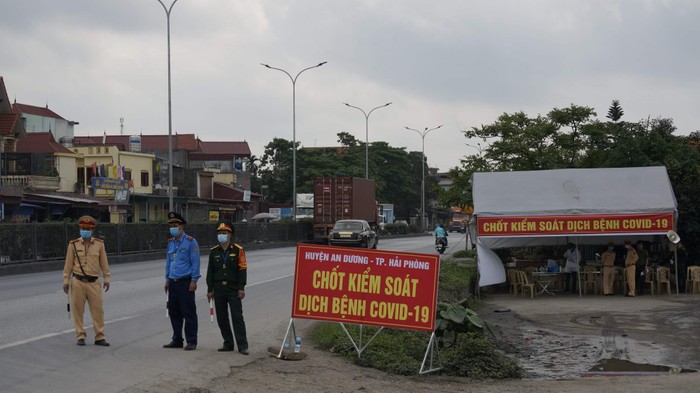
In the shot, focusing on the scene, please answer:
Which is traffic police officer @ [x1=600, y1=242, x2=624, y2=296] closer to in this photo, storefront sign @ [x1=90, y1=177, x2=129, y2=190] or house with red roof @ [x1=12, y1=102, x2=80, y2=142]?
storefront sign @ [x1=90, y1=177, x2=129, y2=190]

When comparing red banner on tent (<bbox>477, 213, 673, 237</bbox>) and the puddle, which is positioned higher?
red banner on tent (<bbox>477, 213, 673, 237</bbox>)

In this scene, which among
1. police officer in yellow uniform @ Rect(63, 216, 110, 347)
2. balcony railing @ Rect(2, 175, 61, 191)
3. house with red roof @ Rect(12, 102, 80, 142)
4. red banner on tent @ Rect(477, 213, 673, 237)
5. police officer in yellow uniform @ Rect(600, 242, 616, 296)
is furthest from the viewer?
house with red roof @ Rect(12, 102, 80, 142)

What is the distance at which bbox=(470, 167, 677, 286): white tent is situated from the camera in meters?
21.7

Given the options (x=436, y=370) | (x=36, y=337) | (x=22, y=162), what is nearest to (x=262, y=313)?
(x=36, y=337)

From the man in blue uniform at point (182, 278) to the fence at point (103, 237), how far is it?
609 inches

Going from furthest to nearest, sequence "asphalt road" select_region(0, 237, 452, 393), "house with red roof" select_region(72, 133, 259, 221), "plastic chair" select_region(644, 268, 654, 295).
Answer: "house with red roof" select_region(72, 133, 259, 221), "plastic chair" select_region(644, 268, 654, 295), "asphalt road" select_region(0, 237, 452, 393)

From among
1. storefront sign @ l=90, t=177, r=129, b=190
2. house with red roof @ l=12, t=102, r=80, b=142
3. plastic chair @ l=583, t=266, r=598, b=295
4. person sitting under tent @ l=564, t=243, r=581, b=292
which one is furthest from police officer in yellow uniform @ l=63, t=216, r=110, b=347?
house with red roof @ l=12, t=102, r=80, b=142

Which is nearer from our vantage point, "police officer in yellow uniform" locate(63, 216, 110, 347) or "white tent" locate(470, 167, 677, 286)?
"police officer in yellow uniform" locate(63, 216, 110, 347)

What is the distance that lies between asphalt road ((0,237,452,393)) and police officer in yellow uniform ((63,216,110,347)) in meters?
0.31

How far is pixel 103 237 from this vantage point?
3419 cm

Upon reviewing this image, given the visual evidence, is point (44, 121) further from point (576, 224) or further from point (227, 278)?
point (227, 278)

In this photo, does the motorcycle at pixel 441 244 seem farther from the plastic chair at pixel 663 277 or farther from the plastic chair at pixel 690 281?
the plastic chair at pixel 663 277

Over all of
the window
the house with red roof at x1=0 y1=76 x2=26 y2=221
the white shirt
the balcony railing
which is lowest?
the white shirt

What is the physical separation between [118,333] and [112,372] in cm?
358
